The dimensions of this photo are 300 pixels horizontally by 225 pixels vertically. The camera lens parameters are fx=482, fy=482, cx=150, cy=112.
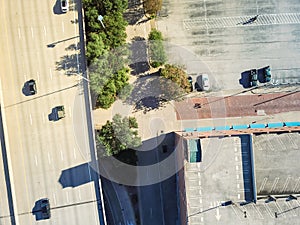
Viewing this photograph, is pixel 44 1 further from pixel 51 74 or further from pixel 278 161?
pixel 278 161

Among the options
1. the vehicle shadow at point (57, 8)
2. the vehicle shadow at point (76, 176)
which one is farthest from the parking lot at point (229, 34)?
the vehicle shadow at point (76, 176)

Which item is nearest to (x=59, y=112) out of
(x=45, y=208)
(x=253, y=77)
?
(x=45, y=208)

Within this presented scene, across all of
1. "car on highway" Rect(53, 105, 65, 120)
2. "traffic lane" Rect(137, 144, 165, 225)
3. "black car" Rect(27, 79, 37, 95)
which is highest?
"black car" Rect(27, 79, 37, 95)

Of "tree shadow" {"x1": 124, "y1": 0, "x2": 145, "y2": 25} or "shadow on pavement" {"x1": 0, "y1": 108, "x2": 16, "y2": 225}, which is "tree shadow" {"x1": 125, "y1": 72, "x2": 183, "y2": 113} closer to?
"tree shadow" {"x1": 124, "y1": 0, "x2": 145, "y2": 25}

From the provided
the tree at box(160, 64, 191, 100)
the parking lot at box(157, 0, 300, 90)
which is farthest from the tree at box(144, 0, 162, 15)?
the tree at box(160, 64, 191, 100)

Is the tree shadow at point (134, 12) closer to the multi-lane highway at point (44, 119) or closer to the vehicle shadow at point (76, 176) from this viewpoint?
the multi-lane highway at point (44, 119)

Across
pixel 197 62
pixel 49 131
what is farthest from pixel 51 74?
pixel 197 62

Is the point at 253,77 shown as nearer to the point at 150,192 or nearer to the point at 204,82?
the point at 204,82

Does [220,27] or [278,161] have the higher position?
[220,27]
